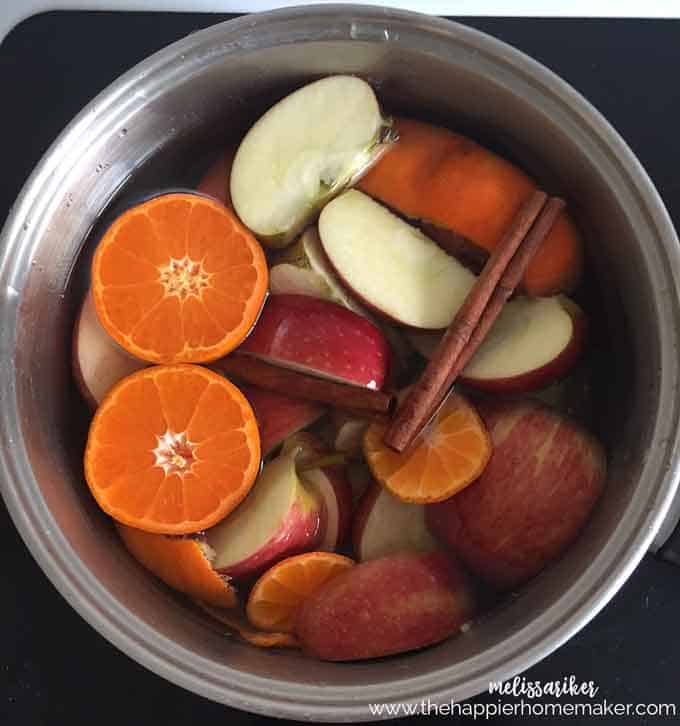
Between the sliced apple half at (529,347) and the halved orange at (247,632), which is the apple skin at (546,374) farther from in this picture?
the halved orange at (247,632)

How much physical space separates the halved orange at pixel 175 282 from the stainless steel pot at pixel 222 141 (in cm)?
7

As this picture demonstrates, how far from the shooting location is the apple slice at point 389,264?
3.02 ft

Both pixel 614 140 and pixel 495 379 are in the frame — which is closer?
pixel 614 140

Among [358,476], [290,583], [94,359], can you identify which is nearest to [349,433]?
[358,476]

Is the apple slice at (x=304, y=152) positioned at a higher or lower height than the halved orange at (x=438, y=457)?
higher

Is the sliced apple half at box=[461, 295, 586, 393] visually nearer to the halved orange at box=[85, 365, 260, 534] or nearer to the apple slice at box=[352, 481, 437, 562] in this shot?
the apple slice at box=[352, 481, 437, 562]

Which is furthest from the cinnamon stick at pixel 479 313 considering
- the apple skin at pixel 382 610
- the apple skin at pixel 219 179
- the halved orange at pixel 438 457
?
the apple skin at pixel 219 179

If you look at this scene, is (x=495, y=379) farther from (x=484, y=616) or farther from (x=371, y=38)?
(x=371, y=38)

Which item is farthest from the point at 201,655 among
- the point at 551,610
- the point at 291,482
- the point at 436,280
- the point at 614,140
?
the point at 614,140

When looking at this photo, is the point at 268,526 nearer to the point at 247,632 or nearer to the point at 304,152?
the point at 247,632

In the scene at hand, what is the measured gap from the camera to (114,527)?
92cm

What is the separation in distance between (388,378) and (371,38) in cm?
34

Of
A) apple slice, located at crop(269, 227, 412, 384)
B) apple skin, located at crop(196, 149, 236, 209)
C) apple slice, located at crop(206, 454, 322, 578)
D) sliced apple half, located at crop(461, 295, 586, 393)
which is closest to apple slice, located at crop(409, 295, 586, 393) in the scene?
sliced apple half, located at crop(461, 295, 586, 393)

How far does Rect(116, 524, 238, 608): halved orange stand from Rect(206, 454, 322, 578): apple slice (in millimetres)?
20
